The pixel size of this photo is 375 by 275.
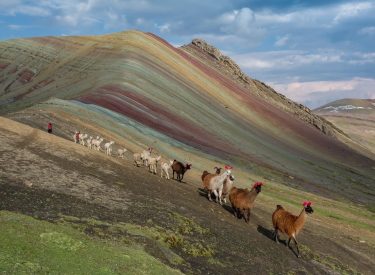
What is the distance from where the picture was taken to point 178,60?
343 ft

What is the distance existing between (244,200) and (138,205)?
622cm

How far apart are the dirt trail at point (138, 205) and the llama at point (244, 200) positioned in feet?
1.64

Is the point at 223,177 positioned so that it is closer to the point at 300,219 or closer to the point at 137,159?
the point at 300,219

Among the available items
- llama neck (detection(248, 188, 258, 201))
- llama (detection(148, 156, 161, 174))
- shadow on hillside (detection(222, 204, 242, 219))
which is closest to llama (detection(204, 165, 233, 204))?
shadow on hillside (detection(222, 204, 242, 219))

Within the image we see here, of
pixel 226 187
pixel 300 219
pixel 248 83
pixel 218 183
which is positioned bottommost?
pixel 300 219

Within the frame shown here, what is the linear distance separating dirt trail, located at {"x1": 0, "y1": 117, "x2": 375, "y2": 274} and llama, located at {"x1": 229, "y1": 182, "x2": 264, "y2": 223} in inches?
19.6

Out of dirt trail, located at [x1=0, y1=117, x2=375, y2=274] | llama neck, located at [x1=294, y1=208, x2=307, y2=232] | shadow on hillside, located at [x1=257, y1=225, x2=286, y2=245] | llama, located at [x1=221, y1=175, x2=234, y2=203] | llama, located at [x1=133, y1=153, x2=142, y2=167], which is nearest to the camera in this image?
dirt trail, located at [x1=0, y1=117, x2=375, y2=274]

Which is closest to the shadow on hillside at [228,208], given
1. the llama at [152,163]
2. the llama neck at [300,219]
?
the llama neck at [300,219]

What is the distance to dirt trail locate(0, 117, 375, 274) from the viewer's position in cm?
1752

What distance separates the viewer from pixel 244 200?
953 inches

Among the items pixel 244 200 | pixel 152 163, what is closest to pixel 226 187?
pixel 244 200

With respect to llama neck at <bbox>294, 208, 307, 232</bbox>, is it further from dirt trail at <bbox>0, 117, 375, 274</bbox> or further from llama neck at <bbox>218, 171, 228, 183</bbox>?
llama neck at <bbox>218, 171, 228, 183</bbox>

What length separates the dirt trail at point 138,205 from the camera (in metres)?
17.5

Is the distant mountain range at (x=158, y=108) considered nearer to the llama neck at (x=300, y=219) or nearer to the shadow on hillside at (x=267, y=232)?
the shadow on hillside at (x=267, y=232)
